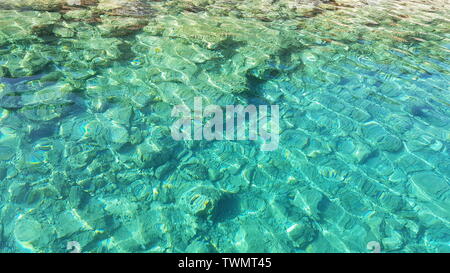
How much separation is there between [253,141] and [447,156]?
8.12 ft

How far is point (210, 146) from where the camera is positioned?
3.88 meters

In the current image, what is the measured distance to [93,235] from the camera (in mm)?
2812

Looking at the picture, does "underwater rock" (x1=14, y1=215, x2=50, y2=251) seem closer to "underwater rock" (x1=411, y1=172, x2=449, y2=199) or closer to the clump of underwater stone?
the clump of underwater stone

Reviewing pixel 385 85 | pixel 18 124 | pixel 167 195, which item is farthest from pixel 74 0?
pixel 385 85

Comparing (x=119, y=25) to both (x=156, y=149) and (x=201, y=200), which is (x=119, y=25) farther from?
(x=201, y=200)

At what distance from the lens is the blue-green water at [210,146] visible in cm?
295

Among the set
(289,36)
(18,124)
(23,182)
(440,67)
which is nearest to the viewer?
(23,182)

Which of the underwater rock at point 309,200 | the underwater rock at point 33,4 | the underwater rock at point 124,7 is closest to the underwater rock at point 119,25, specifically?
the underwater rock at point 124,7

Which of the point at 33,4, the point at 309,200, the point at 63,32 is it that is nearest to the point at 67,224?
the point at 309,200

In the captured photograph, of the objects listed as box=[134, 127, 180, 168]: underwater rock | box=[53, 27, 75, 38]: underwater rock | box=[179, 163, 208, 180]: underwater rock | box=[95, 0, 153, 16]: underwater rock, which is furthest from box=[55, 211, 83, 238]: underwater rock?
box=[95, 0, 153, 16]: underwater rock

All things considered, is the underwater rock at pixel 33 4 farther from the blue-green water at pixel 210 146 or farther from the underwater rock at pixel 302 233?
the underwater rock at pixel 302 233
